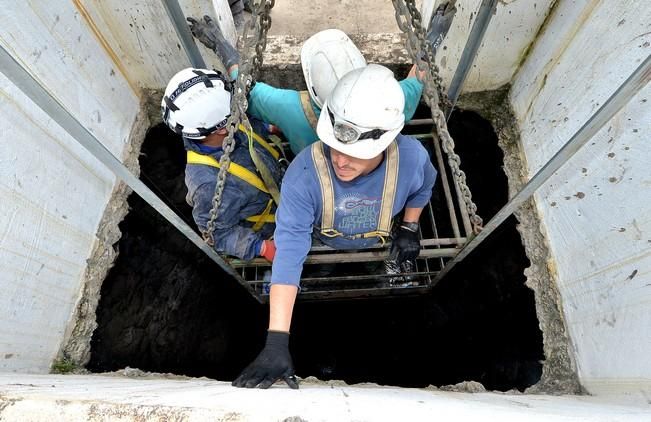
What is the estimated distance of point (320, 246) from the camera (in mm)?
2990

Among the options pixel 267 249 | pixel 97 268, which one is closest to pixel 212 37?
pixel 267 249

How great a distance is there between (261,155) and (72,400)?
1.82 m

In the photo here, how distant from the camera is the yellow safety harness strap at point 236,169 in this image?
102 inches

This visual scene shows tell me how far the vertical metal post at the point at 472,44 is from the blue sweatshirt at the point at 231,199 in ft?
5.18

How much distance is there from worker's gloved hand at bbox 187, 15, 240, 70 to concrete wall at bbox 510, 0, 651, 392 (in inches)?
94.1

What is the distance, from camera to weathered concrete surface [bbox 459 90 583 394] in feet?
9.07

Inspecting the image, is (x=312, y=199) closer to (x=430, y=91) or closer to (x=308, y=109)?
(x=308, y=109)

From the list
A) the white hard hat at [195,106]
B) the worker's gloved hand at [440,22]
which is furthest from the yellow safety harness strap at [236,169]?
the worker's gloved hand at [440,22]

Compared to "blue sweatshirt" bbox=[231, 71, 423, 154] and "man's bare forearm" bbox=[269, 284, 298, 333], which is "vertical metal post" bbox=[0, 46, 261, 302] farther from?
"blue sweatshirt" bbox=[231, 71, 423, 154]

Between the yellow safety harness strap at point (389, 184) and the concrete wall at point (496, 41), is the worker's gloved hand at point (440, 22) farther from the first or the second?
the yellow safety harness strap at point (389, 184)

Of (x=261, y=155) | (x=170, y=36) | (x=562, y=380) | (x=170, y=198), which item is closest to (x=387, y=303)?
(x=562, y=380)

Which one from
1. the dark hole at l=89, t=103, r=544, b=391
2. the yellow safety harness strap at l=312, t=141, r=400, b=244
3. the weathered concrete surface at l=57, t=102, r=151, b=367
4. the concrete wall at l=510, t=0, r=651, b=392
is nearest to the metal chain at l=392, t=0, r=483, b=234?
the yellow safety harness strap at l=312, t=141, r=400, b=244

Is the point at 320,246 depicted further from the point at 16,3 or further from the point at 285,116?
the point at 16,3

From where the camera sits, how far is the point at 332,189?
2.22m
